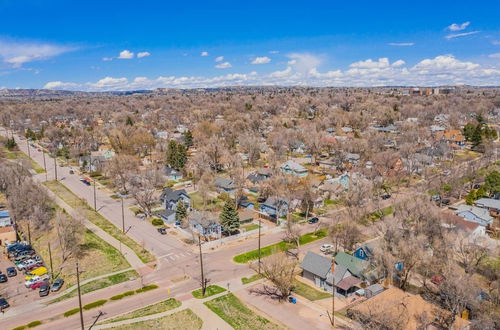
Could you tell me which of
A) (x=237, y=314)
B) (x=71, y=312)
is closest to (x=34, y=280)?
(x=71, y=312)

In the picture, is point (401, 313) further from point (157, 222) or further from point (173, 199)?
point (173, 199)

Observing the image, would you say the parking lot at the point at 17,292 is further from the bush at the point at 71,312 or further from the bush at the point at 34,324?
the bush at the point at 71,312

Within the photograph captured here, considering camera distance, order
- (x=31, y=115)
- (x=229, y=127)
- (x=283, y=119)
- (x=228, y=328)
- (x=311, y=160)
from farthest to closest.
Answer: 1. (x=31, y=115)
2. (x=283, y=119)
3. (x=229, y=127)
4. (x=311, y=160)
5. (x=228, y=328)

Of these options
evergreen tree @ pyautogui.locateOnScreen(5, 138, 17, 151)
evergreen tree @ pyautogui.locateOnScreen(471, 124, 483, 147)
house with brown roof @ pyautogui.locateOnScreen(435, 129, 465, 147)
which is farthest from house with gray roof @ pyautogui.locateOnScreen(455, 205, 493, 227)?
evergreen tree @ pyautogui.locateOnScreen(5, 138, 17, 151)

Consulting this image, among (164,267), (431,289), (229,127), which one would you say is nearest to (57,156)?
(229,127)

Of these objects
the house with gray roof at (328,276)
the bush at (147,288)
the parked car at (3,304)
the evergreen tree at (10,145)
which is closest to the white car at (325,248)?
the house with gray roof at (328,276)

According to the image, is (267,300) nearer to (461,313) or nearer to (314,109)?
(461,313)

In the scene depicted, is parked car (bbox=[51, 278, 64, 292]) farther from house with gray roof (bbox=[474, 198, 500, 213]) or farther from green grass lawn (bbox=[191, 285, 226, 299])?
house with gray roof (bbox=[474, 198, 500, 213])
